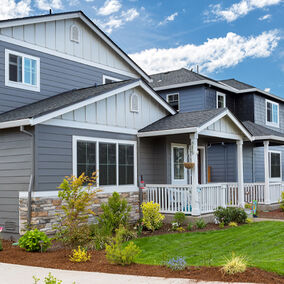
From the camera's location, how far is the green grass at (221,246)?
25.2ft

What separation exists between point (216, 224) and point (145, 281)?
21.8ft

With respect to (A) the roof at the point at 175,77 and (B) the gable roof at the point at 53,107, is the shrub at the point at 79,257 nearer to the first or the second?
(B) the gable roof at the point at 53,107

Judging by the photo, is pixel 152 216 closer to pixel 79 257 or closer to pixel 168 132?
pixel 168 132

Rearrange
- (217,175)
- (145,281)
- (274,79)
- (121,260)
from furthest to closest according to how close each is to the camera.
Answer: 1. (274,79)
2. (217,175)
3. (121,260)
4. (145,281)

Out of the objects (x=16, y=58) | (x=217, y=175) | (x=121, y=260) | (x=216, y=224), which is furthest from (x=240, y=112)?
(x=121, y=260)

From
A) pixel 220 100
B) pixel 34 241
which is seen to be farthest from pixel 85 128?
pixel 220 100

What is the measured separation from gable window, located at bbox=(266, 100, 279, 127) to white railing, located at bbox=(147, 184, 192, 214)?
10357 millimetres

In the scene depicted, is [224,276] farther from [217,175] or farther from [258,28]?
[258,28]

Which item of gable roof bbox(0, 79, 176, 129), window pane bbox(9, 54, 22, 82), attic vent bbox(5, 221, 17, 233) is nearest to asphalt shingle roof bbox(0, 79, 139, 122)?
gable roof bbox(0, 79, 176, 129)

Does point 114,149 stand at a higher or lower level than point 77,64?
lower

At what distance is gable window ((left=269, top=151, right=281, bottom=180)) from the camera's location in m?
21.2

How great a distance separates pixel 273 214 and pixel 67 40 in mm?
9672

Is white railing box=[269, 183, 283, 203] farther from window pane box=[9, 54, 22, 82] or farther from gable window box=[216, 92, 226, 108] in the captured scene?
window pane box=[9, 54, 22, 82]

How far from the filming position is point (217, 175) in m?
19.5
